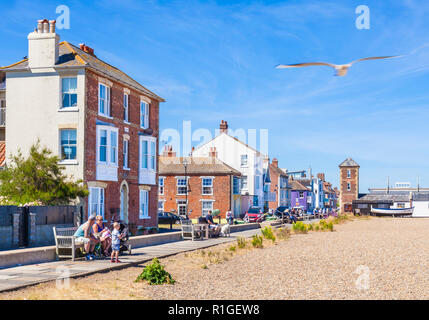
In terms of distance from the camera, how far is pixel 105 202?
92.2 feet

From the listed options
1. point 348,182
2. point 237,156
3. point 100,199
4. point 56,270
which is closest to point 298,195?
point 348,182

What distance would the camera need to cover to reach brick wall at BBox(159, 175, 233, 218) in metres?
56.9

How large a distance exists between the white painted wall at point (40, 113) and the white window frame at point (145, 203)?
7.15 m

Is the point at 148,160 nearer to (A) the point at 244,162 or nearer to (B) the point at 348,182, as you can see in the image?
(A) the point at 244,162

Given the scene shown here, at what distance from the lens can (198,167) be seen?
192ft

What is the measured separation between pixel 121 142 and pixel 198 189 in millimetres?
27714

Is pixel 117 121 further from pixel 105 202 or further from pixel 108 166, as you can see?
pixel 105 202

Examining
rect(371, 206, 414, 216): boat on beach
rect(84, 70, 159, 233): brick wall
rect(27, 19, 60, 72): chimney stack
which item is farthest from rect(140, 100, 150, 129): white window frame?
rect(371, 206, 414, 216): boat on beach

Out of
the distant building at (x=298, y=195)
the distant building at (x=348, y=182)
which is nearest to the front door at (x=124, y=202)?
the distant building at (x=298, y=195)

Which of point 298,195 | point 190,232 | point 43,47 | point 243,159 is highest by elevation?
point 43,47

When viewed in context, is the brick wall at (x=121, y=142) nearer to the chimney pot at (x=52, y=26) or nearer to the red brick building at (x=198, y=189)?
the chimney pot at (x=52, y=26)

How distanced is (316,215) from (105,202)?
51.4 m

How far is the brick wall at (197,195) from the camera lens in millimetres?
56938
